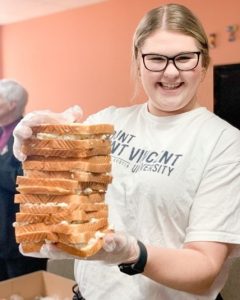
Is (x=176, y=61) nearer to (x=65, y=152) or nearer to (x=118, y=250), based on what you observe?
(x=65, y=152)

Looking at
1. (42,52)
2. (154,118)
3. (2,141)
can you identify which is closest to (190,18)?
(154,118)

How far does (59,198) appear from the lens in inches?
39.8

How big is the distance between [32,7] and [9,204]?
11.2ft

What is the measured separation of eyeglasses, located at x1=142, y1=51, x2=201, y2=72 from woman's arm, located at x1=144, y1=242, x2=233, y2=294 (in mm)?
430

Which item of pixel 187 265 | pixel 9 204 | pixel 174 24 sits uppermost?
pixel 174 24

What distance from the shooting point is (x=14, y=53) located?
19.3 ft

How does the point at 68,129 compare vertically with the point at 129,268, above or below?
above

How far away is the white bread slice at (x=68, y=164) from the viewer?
3.34ft

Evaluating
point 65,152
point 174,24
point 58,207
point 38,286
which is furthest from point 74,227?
point 38,286

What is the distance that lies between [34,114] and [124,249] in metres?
0.37

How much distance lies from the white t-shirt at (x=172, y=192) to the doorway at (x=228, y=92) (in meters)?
2.31

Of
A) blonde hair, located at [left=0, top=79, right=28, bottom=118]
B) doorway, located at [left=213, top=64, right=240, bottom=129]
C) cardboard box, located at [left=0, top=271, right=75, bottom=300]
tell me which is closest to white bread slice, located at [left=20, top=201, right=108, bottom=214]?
cardboard box, located at [left=0, top=271, right=75, bottom=300]

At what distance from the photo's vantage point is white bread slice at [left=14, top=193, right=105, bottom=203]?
1000mm

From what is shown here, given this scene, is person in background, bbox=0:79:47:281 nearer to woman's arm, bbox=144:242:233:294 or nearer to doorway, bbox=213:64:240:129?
woman's arm, bbox=144:242:233:294
